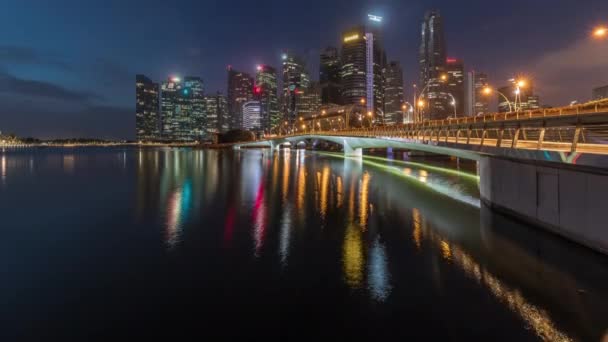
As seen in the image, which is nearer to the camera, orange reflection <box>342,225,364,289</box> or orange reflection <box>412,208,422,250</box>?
orange reflection <box>342,225,364,289</box>

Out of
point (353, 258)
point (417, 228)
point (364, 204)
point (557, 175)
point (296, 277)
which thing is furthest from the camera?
point (364, 204)

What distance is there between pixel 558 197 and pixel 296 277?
12189 mm

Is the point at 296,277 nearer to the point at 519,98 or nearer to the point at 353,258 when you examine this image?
the point at 353,258

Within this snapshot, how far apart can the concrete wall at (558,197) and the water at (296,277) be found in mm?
740

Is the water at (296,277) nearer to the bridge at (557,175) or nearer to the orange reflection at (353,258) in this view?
the orange reflection at (353,258)

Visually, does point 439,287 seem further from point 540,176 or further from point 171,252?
point 171,252

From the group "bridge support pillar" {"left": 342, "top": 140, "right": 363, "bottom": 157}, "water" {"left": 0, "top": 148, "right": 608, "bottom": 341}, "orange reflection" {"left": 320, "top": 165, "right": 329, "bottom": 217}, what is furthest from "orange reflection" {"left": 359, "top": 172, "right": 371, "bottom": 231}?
"bridge support pillar" {"left": 342, "top": 140, "right": 363, "bottom": 157}

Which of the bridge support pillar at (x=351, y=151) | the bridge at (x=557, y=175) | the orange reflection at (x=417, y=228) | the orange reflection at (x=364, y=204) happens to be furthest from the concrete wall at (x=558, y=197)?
the bridge support pillar at (x=351, y=151)

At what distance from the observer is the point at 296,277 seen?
12.7 metres

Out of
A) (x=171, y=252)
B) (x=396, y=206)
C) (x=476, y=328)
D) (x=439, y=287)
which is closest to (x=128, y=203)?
(x=171, y=252)

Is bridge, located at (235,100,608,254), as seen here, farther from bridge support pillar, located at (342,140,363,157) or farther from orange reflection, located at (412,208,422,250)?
bridge support pillar, located at (342,140,363,157)

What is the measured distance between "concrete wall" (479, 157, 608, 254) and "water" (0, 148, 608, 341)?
0.74 meters

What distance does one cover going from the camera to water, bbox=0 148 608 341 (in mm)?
9289

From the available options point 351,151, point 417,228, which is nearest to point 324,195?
point 417,228
